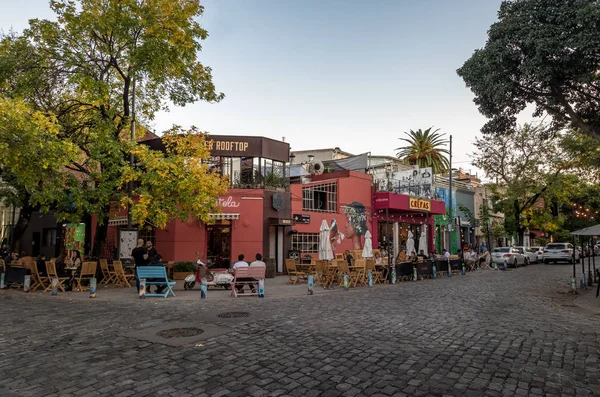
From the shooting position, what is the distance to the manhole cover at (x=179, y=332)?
7281 mm

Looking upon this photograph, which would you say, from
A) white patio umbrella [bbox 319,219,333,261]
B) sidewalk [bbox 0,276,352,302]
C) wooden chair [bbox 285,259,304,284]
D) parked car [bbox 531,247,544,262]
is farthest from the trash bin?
parked car [bbox 531,247,544,262]

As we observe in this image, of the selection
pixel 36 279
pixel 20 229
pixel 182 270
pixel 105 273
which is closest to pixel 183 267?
pixel 182 270

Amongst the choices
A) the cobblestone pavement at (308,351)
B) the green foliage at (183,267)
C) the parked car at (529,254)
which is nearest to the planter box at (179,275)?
the green foliage at (183,267)

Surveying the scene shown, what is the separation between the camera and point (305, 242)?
24.9 m

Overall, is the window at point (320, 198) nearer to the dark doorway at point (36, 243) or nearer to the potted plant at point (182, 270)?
the potted plant at point (182, 270)

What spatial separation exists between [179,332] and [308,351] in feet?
8.75

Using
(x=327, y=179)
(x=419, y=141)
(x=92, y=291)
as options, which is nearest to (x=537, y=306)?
(x=92, y=291)

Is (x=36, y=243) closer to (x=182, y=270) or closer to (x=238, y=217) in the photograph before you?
(x=182, y=270)

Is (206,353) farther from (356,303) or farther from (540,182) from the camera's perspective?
(540,182)

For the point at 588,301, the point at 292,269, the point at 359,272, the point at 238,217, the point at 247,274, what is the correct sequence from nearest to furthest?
the point at 588,301 < the point at 247,274 < the point at 359,272 < the point at 292,269 < the point at 238,217

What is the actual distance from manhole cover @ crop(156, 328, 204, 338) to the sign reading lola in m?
25.8

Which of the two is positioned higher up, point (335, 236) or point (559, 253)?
point (335, 236)

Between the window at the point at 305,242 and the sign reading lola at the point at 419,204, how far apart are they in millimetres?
9731

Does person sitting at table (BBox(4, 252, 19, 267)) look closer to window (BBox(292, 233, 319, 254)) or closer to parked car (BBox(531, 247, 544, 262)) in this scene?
window (BBox(292, 233, 319, 254))
